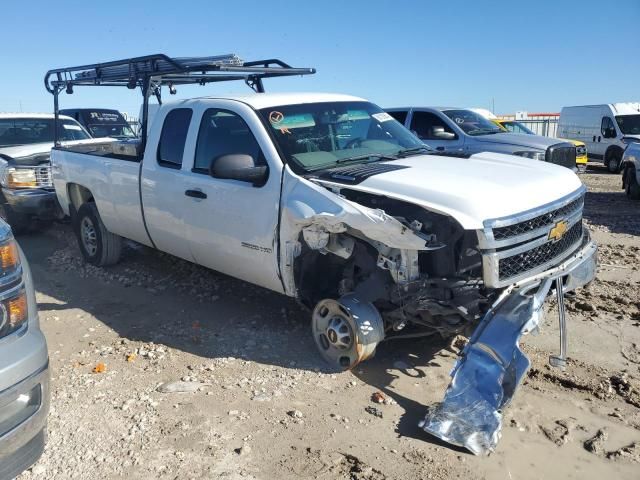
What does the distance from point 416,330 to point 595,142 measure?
1828 cm

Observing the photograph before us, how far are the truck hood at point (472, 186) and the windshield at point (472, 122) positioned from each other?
7.16 meters

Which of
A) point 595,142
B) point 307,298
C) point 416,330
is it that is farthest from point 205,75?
point 595,142

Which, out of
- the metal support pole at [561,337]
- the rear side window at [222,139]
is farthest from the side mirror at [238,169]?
the metal support pole at [561,337]

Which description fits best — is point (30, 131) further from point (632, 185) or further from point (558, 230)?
point (632, 185)

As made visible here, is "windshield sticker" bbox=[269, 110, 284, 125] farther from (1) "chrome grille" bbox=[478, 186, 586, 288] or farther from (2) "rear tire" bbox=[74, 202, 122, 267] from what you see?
(2) "rear tire" bbox=[74, 202, 122, 267]

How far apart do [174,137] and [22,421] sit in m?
3.32

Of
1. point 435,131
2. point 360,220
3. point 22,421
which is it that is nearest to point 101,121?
point 435,131

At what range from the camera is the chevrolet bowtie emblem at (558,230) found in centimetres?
391

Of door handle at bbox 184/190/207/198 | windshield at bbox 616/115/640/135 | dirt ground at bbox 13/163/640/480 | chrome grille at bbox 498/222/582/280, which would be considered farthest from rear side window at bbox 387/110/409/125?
windshield at bbox 616/115/640/135

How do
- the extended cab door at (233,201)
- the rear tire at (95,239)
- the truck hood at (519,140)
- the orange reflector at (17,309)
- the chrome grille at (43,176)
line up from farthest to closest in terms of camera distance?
the truck hood at (519,140) < the chrome grille at (43,176) < the rear tire at (95,239) < the extended cab door at (233,201) < the orange reflector at (17,309)

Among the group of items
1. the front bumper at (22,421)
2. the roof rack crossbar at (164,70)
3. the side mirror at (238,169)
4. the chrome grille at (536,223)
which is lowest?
the front bumper at (22,421)

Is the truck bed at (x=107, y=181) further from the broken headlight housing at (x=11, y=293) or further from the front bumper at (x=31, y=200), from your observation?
the broken headlight housing at (x=11, y=293)

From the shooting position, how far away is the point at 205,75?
271 inches

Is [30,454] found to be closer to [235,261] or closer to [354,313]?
[354,313]
